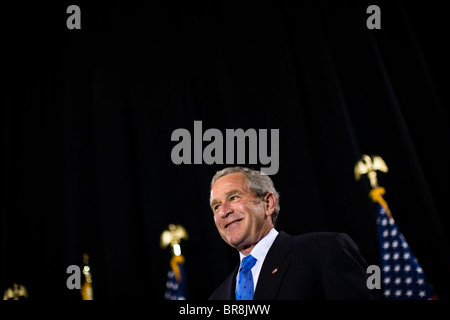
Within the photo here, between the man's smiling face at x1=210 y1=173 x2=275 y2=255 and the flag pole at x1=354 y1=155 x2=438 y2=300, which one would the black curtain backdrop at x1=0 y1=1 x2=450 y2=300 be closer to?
the flag pole at x1=354 y1=155 x2=438 y2=300

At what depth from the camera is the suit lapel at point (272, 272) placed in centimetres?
198

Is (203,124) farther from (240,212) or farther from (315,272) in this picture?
(315,272)

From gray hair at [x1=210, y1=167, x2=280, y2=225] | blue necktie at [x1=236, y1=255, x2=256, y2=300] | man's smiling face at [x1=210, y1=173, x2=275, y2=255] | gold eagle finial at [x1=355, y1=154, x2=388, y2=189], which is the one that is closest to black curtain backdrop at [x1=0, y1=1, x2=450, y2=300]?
gold eagle finial at [x1=355, y1=154, x2=388, y2=189]

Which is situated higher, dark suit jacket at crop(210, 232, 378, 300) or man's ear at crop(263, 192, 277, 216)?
man's ear at crop(263, 192, 277, 216)

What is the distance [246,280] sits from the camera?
213cm

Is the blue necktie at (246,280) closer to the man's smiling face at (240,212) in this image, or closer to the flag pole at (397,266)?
the man's smiling face at (240,212)

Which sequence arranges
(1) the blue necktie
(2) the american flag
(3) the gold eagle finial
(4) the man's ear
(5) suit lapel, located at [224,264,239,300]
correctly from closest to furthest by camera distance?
1. (1) the blue necktie
2. (5) suit lapel, located at [224,264,239,300]
3. (4) the man's ear
4. (2) the american flag
5. (3) the gold eagle finial

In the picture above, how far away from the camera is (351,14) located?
3477 millimetres

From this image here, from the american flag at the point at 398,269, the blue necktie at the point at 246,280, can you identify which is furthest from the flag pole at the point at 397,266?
the blue necktie at the point at 246,280

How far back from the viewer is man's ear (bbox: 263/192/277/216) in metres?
2.39

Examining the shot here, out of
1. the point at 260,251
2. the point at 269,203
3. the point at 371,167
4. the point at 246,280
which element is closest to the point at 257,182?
the point at 269,203

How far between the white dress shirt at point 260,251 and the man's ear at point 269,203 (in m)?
0.15

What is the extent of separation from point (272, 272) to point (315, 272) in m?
0.21

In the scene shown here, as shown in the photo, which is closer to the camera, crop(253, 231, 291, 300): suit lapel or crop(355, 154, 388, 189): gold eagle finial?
crop(253, 231, 291, 300): suit lapel
